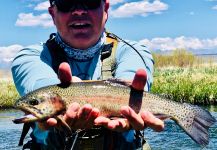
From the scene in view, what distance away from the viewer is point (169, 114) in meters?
3.77

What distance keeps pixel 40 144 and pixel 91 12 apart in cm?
108

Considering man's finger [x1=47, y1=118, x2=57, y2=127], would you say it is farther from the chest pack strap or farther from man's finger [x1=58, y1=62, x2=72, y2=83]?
the chest pack strap

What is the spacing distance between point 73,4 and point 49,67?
0.53 m

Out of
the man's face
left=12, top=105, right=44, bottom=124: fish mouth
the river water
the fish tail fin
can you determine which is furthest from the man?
the river water

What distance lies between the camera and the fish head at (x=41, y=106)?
3.46 metres

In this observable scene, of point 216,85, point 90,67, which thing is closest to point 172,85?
point 216,85

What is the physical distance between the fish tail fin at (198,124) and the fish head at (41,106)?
3.15 ft

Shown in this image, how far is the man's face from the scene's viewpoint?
12.5ft

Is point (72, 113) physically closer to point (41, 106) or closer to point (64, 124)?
point (64, 124)

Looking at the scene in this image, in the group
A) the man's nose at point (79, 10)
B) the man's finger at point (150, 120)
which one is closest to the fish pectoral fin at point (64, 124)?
the man's finger at point (150, 120)

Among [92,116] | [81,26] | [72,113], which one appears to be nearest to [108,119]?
[92,116]

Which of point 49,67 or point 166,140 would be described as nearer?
point 49,67

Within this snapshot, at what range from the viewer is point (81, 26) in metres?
3.80

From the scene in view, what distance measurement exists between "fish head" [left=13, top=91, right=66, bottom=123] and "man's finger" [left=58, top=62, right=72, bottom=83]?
0.12 meters
